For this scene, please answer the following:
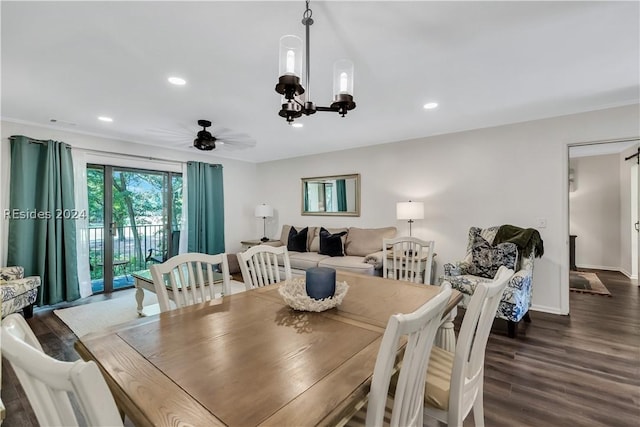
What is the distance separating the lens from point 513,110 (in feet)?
10.8

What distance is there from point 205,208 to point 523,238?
16.0ft

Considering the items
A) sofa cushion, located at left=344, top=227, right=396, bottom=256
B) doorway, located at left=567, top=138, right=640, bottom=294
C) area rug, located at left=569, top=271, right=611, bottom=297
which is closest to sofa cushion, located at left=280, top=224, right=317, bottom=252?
sofa cushion, located at left=344, top=227, right=396, bottom=256

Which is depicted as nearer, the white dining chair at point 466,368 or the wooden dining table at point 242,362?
the wooden dining table at point 242,362

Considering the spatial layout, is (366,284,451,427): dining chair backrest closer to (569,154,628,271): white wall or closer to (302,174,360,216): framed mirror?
(302,174,360,216): framed mirror

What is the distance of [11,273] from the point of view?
3.30 meters

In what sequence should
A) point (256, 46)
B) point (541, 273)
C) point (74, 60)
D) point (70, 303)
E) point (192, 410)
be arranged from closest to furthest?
point (192, 410)
point (256, 46)
point (74, 60)
point (541, 273)
point (70, 303)

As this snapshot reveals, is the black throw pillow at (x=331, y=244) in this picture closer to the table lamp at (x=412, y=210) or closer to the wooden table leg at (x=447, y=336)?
the table lamp at (x=412, y=210)

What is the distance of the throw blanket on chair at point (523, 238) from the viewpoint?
3.30 meters

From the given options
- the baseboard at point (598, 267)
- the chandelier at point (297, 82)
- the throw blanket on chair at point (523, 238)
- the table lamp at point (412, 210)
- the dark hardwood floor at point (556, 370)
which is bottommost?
the dark hardwood floor at point (556, 370)

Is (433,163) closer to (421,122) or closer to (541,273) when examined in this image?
(421,122)

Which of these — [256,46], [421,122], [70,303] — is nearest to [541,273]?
[421,122]

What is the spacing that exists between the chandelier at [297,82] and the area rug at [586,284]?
482 cm

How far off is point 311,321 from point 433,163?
3579 mm

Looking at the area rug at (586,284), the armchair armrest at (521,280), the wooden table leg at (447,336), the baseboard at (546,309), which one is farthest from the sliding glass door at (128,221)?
the area rug at (586,284)
